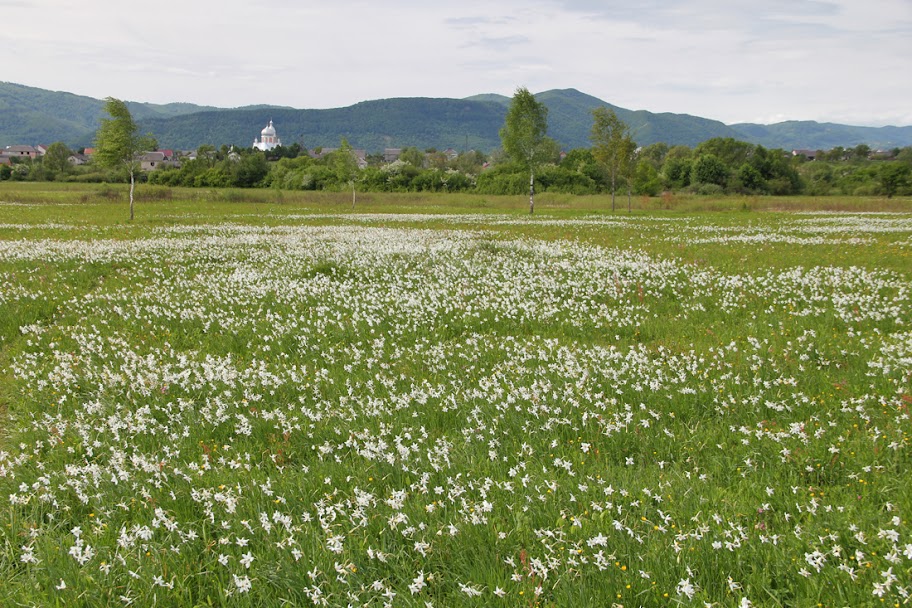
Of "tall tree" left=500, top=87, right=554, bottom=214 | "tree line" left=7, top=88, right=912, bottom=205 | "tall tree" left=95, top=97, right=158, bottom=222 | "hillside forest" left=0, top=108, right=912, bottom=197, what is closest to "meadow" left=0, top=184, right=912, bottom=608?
"tall tree" left=95, top=97, right=158, bottom=222

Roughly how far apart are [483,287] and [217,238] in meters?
17.7

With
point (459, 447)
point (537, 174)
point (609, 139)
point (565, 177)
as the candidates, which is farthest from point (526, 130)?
point (459, 447)

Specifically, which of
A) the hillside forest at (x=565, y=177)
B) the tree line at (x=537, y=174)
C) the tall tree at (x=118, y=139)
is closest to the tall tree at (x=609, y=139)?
the tree line at (x=537, y=174)

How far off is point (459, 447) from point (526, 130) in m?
56.9

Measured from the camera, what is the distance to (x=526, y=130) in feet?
191

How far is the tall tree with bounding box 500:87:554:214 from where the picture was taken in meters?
58.3

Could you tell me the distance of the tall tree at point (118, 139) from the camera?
132 ft

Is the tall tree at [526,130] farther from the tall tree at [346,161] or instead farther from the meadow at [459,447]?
the meadow at [459,447]

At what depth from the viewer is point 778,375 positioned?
23.0ft

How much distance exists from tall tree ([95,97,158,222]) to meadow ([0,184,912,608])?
32.4m

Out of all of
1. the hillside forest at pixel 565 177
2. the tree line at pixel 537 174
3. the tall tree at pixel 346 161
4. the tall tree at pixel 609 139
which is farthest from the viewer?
the hillside forest at pixel 565 177

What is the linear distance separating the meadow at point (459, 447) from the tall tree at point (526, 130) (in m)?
47.8

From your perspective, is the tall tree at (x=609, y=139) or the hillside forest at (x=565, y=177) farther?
the hillside forest at (x=565, y=177)

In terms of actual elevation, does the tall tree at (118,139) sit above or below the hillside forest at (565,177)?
below
